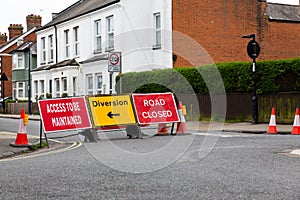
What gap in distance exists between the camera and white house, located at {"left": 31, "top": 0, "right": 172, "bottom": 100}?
29625mm

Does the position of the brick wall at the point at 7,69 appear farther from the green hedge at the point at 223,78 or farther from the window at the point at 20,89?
the green hedge at the point at 223,78

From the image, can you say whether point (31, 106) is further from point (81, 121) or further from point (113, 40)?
point (81, 121)

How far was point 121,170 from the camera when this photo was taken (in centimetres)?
872

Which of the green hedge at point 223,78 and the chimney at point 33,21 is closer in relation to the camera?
the green hedge at point 223,78

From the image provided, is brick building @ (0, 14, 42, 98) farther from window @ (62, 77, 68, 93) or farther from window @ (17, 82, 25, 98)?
window @ (62, 77, 68, 93)

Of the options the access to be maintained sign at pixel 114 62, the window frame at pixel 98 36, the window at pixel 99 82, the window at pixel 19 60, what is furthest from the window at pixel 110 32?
the window at pixel 19 60

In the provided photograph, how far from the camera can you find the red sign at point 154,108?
603 inches

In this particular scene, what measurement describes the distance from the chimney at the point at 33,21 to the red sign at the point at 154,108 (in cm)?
4638

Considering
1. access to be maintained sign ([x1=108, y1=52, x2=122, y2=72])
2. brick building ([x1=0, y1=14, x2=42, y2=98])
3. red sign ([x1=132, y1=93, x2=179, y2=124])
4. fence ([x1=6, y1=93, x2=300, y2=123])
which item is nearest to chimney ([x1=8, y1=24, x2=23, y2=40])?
brick building ([x1=0, y1=14, x2=42, y2=98])

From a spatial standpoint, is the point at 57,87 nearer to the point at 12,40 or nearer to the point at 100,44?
the point at 100,44

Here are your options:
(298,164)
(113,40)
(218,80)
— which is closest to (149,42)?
(113,40)

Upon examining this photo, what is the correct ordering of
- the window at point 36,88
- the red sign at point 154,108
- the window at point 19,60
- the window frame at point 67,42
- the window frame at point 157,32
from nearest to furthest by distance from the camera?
the red sign at point 154,108 < the window frame at point 157,32 < the window frame at point 67,42 < the window at point 36,88 < the window at point 19,60

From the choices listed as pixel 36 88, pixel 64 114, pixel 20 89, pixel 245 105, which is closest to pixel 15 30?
pixel 20 89

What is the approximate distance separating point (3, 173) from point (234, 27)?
25.1 m
